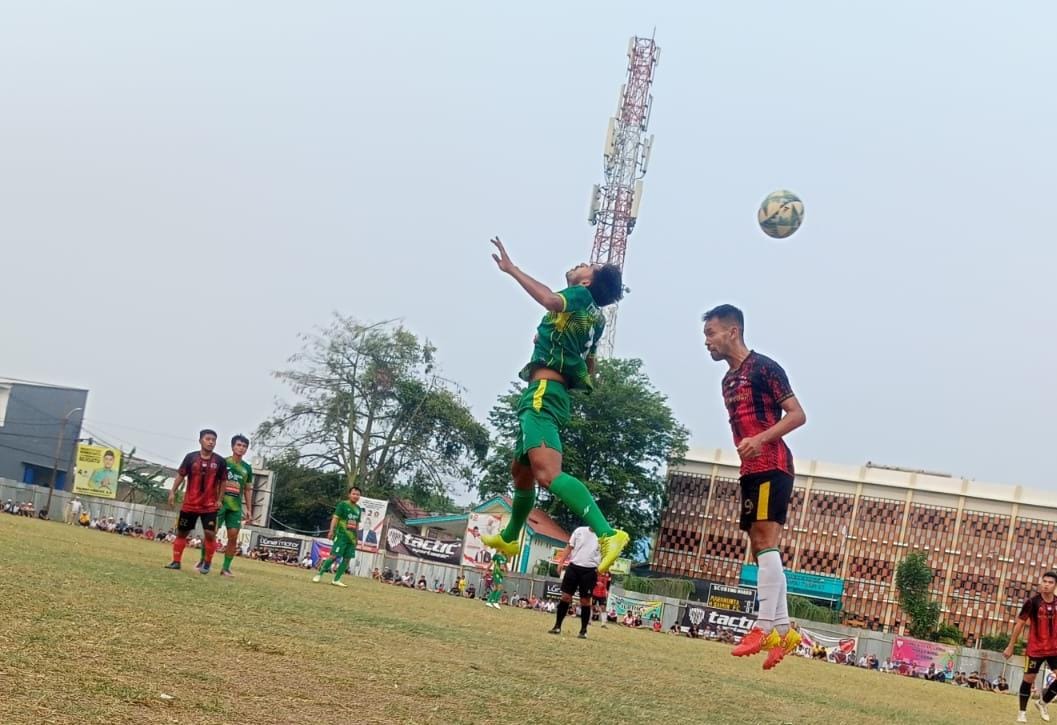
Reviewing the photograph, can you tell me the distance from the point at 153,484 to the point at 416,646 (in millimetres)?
59128

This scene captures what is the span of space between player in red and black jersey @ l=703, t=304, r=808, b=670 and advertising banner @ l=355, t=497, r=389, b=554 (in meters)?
31.6

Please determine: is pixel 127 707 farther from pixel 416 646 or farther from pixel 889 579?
pixel 889 579

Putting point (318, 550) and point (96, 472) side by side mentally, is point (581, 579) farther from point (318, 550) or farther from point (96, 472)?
point (96, 472)

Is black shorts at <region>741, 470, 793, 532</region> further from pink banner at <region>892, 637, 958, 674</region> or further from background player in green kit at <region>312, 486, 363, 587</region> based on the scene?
pink banner at <region>892, 637, 958, 674</region>

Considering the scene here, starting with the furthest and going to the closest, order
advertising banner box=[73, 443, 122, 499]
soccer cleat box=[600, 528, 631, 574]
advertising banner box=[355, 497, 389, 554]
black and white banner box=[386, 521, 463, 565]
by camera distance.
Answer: advertising banner box=[73, 443, 122, 499], black and white banner box=[386, 521, 463, 565], advertising banner box=[355, 497, 389, 554], soccer cleat box=[600, 528, 631, 574]

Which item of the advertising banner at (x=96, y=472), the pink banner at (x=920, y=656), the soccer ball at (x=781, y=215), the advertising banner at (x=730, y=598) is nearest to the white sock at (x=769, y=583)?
the soccer ball at (x=781, y=215)

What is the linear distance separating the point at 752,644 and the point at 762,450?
1191mm

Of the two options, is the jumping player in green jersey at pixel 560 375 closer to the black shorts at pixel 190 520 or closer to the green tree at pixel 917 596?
the black shorts at pixel 190 520

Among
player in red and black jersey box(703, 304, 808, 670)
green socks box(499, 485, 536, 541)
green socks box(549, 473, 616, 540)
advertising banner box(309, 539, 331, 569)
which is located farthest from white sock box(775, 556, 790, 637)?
advertising banner box(309, 539, 331, 569)

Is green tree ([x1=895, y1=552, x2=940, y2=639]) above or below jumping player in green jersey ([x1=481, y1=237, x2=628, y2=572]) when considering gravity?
below

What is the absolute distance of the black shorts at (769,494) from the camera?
7.34 meters

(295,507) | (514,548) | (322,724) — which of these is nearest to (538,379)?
(514,548)

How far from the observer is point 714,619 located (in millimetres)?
32531

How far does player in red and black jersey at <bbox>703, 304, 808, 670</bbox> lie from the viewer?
7.16 metres
